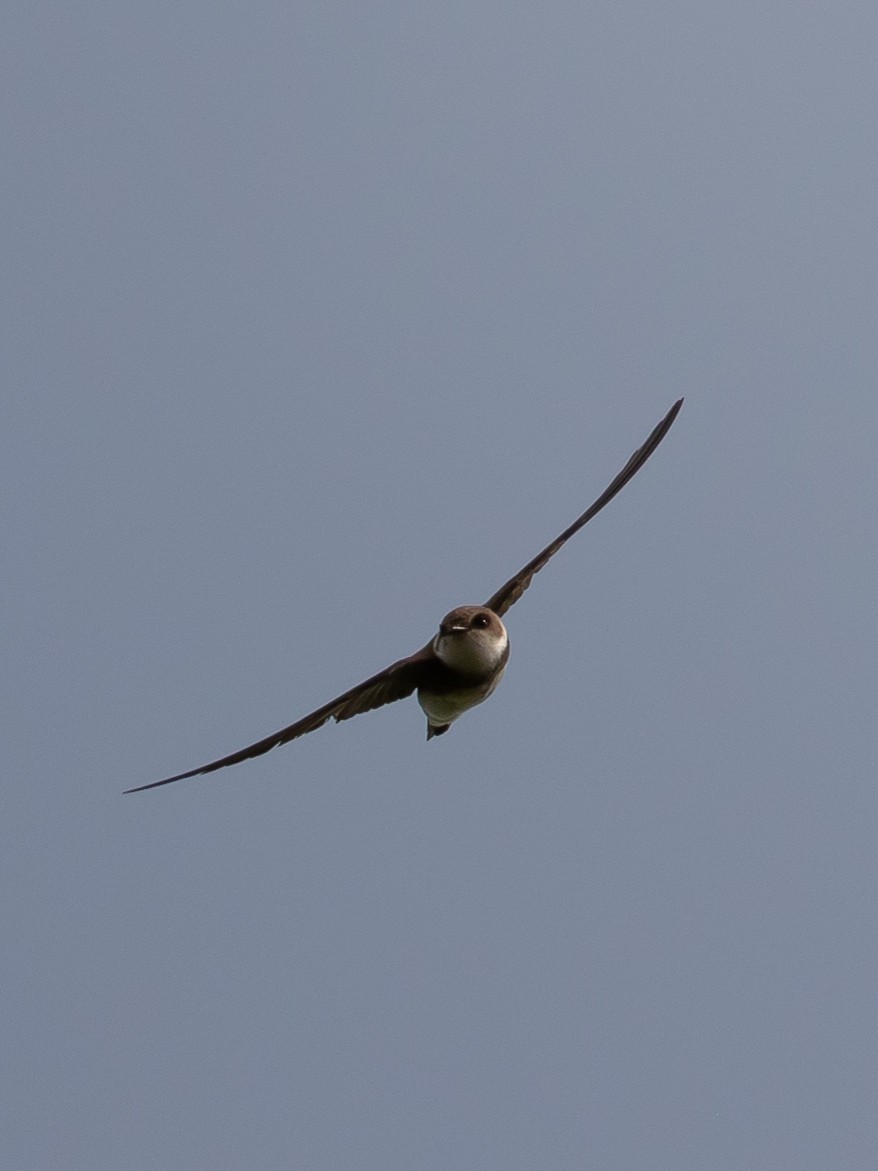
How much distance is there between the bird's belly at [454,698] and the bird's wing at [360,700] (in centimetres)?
14

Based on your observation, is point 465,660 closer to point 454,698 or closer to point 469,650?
point 469,650

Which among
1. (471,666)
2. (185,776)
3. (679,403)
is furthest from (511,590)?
(185,776)

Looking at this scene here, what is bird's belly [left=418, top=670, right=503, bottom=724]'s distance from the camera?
8.52m

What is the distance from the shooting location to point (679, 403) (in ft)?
31.2

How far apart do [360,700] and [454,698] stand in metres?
0.61

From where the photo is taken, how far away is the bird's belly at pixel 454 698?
336 inches

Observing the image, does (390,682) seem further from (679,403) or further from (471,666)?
(679,403)

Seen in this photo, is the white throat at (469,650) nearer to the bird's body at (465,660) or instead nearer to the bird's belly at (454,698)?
the bird's body at (465,660)

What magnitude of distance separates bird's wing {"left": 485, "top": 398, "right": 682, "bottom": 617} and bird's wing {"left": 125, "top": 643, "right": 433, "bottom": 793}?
0.75 meters

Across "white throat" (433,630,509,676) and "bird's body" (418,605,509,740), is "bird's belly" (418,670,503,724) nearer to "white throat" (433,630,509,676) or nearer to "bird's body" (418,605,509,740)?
"bird's body" (418,605,509,740)

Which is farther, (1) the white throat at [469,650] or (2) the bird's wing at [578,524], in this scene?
(2) the bird's wing at [578,524]

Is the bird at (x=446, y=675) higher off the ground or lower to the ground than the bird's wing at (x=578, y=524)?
lower

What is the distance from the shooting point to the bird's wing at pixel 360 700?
770 centimetres

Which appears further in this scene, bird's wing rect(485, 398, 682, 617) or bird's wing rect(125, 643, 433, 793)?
bird's wing rect(485, 398, 682, 617)
